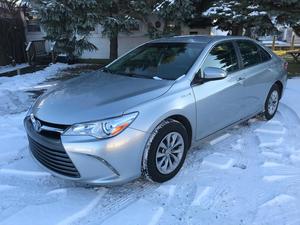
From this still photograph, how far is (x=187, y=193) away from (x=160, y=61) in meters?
1.79

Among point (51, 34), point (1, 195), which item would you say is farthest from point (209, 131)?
point (51, 34)

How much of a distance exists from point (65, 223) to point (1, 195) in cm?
91

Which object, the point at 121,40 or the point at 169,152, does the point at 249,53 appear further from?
the point at 121,40

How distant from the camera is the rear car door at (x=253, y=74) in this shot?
15.6 ft

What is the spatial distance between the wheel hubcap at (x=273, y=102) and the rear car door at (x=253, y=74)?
33cm

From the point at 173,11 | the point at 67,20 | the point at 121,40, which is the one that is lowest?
the point at 121,40

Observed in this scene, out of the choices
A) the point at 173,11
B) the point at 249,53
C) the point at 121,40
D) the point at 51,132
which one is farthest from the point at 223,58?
the point at 121,40

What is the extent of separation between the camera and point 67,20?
A: 9.84 meters

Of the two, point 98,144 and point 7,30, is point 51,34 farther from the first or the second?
point 98,144

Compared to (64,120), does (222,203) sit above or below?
below

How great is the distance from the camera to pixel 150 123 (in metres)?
3.19

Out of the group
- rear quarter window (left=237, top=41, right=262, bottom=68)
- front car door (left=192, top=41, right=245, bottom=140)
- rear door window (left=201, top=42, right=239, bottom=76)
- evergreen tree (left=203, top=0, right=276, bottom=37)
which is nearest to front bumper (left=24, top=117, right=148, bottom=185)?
front car door (left=192, top=41, right=245, bottom=140)

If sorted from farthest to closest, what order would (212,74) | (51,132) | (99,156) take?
(212,74) < (51,132) < (99,156)

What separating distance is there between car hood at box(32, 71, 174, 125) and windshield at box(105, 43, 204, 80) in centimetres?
24
